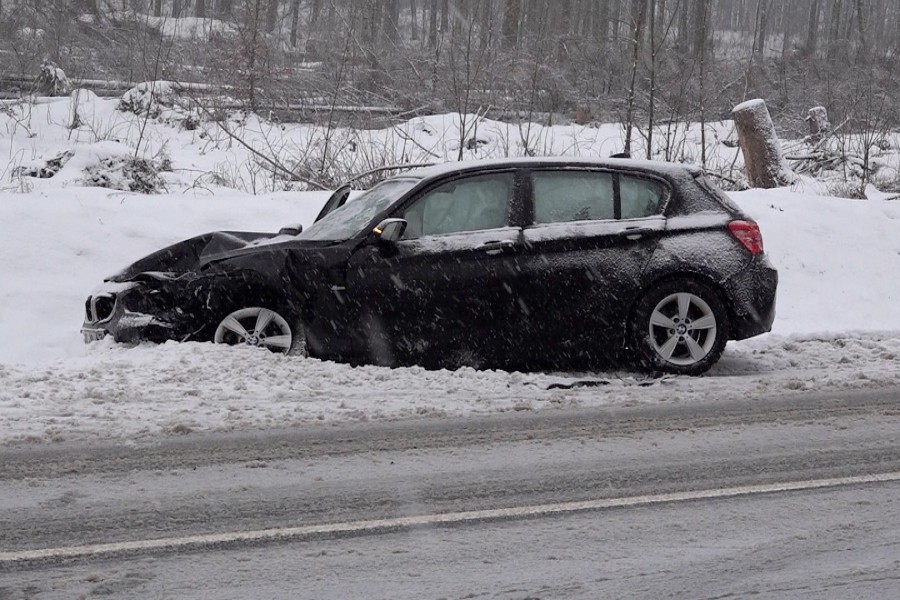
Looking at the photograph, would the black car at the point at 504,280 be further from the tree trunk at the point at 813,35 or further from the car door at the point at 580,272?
the tree trunk at the point at 813,35

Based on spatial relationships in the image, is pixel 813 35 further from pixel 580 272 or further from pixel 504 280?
pixel 504 280

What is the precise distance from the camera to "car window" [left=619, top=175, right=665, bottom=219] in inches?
332

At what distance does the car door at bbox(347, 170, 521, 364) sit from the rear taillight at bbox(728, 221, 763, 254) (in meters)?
1.68

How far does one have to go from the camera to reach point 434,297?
8039 mm

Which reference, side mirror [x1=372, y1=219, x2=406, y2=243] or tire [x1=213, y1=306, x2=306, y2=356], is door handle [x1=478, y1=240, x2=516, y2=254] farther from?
tire [x1=213, y1=306, x2=306, y2=356]

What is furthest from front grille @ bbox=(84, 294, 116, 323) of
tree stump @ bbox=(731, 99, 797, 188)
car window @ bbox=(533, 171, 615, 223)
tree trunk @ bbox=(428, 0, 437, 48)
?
tree trunk @ bbox=(428, 0, 437, 48)

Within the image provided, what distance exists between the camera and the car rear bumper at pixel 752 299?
27.0ft

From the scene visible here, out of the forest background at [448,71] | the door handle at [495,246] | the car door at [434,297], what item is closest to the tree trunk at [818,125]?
the forest background at [448,71]

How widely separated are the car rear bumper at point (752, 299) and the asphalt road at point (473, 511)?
1.55 metres

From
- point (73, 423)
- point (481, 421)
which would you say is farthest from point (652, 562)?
point (73, 423)

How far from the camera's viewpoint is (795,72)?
37.1m

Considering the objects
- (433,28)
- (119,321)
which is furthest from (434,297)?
(433,28)

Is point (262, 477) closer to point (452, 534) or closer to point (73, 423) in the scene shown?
Result: point (452, 534)

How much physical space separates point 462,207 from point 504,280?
69 centimetres
